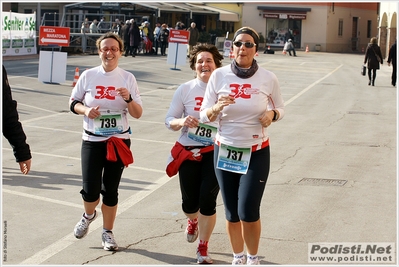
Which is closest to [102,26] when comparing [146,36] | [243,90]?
[146,36]

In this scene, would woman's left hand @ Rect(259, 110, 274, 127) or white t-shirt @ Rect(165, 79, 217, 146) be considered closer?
woman's left hand @ Rect(259, 110, 274, 127)

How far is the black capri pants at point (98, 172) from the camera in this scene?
21.7 ft

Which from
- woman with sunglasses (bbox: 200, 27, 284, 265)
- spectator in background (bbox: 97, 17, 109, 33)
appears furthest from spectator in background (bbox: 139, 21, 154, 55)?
woman with sunglasses (bbox: 200, 27, 284, 265)

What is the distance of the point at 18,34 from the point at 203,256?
1216 inches

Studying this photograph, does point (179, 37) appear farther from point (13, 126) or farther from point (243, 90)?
point (13, 126)

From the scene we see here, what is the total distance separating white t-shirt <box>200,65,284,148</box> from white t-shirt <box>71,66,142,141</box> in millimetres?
1046

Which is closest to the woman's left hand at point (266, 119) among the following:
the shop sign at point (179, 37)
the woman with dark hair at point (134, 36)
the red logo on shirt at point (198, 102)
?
the red logo on shirt at point (198, 102)

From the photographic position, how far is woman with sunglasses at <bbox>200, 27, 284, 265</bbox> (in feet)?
18.7

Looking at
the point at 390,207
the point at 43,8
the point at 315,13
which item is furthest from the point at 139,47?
the point at 390,207

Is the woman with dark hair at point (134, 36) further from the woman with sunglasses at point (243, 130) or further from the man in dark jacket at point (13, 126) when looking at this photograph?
the man in dark jacket at point (13, 126)

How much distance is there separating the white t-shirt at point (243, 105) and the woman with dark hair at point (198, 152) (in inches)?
22.0

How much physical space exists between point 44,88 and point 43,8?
3817 cm

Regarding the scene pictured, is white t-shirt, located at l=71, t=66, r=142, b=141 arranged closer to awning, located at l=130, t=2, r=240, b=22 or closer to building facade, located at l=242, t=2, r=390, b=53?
awning, located at l=130, t=2, r=240, b=22

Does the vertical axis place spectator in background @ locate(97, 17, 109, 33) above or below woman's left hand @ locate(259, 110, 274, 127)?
above
